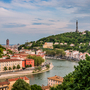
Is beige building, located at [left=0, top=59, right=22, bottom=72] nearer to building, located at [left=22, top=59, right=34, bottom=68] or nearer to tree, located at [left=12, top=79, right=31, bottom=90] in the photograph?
building, located at [left=22, top=59, right=34, bottom=68]

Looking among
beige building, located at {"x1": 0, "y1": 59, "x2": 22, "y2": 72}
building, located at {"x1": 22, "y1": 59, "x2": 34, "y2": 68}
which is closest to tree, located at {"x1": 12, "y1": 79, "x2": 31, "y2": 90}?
beige building, located at {"x1": 0, "y1": 59, "x2": 22, "y2": 72}

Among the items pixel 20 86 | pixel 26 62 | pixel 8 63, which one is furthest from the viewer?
pixel 26 62

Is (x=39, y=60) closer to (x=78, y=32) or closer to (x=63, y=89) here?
(x=63, y=89)

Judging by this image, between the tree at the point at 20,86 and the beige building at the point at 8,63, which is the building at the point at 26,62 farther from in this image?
the tree at the point at 20,86

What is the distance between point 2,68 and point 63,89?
10648 mm

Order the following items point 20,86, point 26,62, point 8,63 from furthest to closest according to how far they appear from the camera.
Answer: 1. point 26,62
2. point 8,63
3. point 20,86

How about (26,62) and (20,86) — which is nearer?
(20,86)

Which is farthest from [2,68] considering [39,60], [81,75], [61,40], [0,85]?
[61,40]

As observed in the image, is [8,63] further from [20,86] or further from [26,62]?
[20,86]

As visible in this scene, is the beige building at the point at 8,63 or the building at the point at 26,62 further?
the building at the point at 26,62

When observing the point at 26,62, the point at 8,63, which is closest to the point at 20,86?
the point at 8,63

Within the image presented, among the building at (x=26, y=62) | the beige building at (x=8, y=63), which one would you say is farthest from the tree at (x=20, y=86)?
the building at (x=26, y=62)

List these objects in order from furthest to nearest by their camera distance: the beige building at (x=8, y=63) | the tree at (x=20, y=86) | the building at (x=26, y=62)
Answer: the building at (x=26, y=62), the beige building at (x=8, y=63), the tree at (x=20, y=86)

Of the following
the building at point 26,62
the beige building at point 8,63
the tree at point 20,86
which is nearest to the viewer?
the tree at point 20,86
